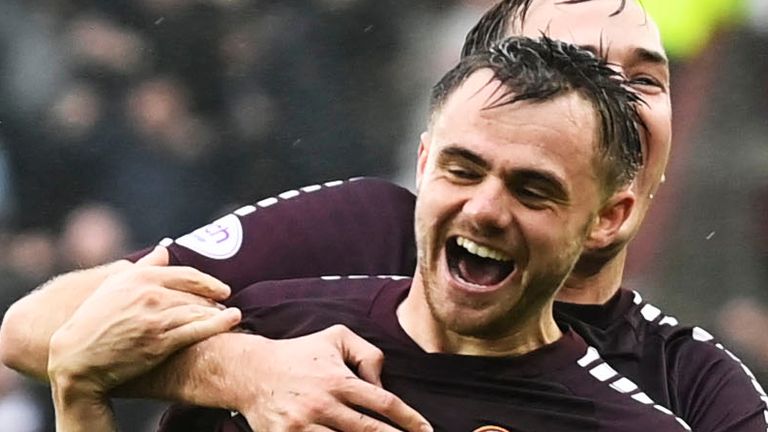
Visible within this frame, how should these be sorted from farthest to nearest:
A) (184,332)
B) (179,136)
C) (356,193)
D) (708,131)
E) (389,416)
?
(179,136)
(708,131)
(356,193)
(184,332)
(389,416)

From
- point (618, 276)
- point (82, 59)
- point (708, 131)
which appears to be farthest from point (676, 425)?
point (82, 59)

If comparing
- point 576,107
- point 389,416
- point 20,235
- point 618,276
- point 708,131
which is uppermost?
point 576,107

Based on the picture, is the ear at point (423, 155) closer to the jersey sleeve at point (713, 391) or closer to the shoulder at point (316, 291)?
the shoulder at point (316, 291)

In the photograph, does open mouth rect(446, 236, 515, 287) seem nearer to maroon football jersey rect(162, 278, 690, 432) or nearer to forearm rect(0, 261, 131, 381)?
maroon football jersey rect(162, 278, 690, 432)

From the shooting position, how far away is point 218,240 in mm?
1851

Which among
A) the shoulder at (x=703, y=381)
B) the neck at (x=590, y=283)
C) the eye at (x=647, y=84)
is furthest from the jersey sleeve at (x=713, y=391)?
the eye at (x=647, y=84)

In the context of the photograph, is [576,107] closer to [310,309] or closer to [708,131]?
[310,309]

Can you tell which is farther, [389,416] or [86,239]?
[86,239]

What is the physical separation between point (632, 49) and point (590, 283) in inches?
12.8

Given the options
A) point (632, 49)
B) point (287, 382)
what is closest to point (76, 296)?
point (287, 382)

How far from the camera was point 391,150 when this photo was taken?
3760 mm

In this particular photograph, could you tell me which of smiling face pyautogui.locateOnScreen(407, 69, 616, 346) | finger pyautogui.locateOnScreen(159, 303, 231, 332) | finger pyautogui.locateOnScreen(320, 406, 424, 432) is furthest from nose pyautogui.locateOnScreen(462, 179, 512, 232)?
finger pyautogui.locateOnScreen(159, 303, 231, 332)

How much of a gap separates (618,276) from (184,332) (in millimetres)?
717

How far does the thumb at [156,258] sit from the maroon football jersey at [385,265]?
0.02 m
